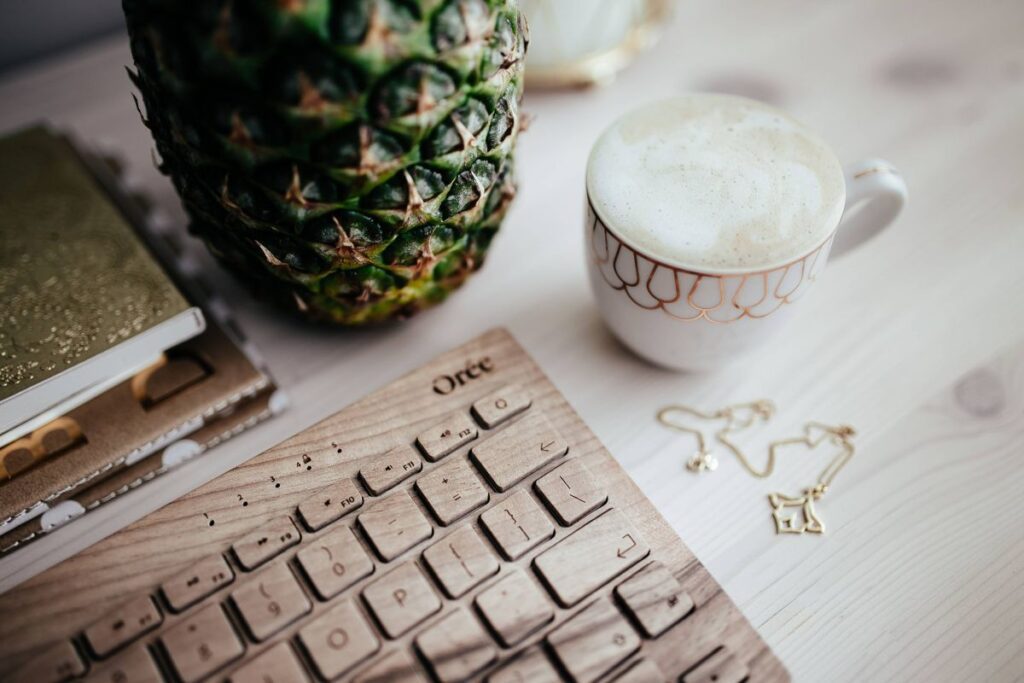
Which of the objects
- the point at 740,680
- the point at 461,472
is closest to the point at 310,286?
the point at 461,472

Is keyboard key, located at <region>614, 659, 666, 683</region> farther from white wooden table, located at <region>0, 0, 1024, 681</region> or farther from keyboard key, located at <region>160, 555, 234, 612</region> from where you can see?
keyboard key, located at <region>160, 555, 234, 612</region>

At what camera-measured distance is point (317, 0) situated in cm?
28

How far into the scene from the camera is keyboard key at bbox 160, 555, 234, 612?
334 millimetres

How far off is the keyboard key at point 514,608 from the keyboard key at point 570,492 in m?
0.04

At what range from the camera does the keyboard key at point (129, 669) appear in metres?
0.32

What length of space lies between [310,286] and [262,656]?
0.17 metres

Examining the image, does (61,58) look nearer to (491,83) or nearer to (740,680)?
(491,83)

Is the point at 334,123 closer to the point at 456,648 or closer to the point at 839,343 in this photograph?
the point at 456,648

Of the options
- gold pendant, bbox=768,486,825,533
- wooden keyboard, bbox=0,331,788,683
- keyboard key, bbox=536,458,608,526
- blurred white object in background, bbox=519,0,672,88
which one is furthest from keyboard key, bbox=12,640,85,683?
blurred white object in background, bbox=519,0,672,88

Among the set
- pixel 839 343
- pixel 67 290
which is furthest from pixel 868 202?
pixel 67 290

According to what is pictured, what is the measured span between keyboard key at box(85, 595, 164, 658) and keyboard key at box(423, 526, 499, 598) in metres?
0.12

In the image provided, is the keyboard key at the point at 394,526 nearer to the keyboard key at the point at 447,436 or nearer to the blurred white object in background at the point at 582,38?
the keyboard key at the point at 447,436

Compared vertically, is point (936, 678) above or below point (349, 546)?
below

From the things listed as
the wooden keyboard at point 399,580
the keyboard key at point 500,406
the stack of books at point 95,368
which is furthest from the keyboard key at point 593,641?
the stack of books at point 95,368
